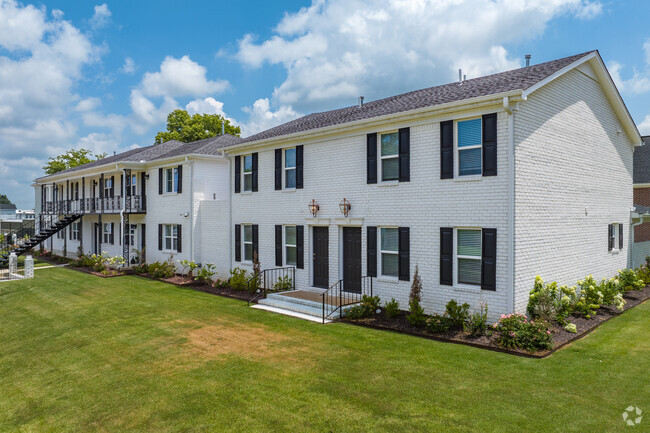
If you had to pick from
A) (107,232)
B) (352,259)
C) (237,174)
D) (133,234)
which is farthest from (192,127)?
(352,259)

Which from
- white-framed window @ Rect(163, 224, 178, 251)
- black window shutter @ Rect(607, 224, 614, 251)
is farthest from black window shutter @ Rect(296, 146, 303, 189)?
black window shutter @ Rect(607, 224, 614, 251)

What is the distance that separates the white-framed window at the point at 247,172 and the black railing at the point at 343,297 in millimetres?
6029

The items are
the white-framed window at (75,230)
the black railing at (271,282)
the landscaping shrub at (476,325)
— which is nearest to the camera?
the landscaping shrub at (476,325)

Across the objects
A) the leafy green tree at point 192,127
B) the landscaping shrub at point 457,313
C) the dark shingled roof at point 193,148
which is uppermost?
the leafy green tree at point 192,127

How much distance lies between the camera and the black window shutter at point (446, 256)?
10469 millimetres

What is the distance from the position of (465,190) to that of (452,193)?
0.35m

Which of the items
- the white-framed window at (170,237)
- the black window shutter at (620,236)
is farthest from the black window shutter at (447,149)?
the white-framed window at (170,237)

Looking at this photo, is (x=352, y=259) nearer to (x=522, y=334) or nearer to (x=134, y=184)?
(x=522, y=334)

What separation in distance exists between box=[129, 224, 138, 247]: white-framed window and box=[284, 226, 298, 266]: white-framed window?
12466mm

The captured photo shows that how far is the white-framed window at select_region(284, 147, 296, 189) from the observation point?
15.0 meters

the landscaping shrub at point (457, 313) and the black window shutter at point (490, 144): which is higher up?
the black window shutter at point (490, 144)

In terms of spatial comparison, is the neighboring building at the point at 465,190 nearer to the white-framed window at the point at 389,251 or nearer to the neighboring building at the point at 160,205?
the white-framed window at the point at 389,251

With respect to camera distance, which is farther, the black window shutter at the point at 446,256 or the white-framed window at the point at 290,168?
the white-framed window at the point at 290,168

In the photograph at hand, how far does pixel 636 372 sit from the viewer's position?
24.1 feet
